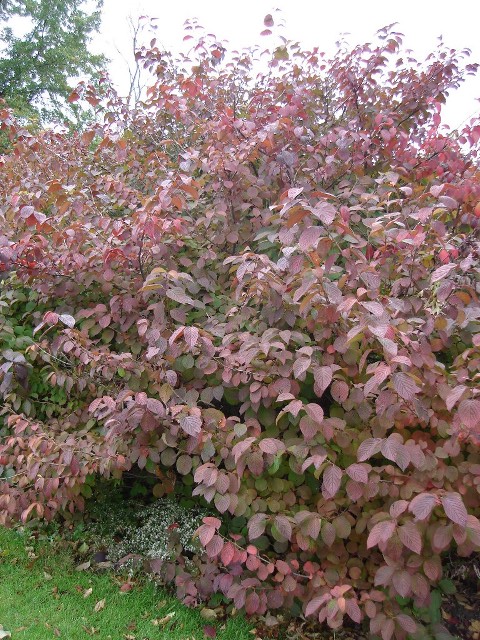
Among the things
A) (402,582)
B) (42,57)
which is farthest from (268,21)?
(42,57)

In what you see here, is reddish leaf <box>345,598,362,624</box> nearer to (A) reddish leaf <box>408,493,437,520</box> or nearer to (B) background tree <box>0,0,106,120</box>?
(A) reddish leaf <box>408,493,437,520</box>

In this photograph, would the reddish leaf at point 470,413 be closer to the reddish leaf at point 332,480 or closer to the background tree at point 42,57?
the reddish leaf at point 332,480

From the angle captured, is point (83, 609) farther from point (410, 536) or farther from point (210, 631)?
point (410, 536)

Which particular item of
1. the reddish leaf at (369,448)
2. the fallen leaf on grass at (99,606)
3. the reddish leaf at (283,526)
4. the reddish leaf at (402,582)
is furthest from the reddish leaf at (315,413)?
the fallen leaf on grass at (99,606)

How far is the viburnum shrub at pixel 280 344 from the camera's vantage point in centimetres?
204

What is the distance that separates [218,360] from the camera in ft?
8.04

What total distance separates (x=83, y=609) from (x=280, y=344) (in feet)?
5.14

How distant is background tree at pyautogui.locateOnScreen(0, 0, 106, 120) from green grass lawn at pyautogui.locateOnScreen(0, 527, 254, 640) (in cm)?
1976

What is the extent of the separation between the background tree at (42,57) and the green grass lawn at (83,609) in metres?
19.8

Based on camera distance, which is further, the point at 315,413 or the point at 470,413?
the point at 315,413

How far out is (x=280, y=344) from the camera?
2.18 m

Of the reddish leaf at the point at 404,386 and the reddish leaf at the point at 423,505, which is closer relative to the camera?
the reddish leaf at the point at 423,505

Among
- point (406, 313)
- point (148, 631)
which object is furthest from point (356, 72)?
point (148, 631)

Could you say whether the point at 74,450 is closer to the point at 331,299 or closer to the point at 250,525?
the point at 250,525
